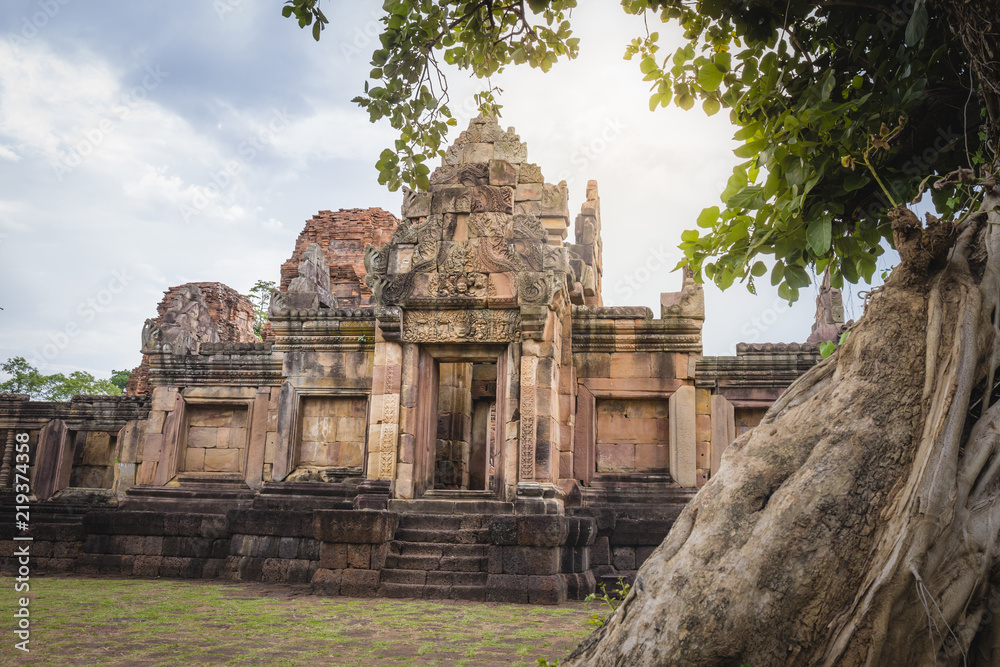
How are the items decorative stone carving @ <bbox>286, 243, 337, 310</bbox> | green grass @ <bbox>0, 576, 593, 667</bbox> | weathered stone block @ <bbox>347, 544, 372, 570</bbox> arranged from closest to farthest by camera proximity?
green grass @ <bbox>0, 576, 593, 667</bbox> → weathered stone block @ <bbox>347, 544, 372, 570</bbox> → decorative stone carving @ <bbox>286, 243, 337, 310</bbox>

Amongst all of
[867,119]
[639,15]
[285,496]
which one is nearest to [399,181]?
[639,15]

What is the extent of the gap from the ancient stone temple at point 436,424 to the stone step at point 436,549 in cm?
2

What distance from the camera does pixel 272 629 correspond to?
6.16 meters

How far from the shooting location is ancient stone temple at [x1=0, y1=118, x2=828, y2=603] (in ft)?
30.2

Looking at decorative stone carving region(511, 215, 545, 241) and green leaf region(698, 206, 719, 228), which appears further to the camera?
decorative stone carving region(511, 215, 545, 241)

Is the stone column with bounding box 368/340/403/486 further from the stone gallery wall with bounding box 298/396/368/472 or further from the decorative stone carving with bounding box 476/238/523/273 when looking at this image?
the decorative stone carving with bounding box 476/238/523/273

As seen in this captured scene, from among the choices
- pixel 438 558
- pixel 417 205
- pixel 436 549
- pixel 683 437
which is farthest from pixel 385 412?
pixel 683 437

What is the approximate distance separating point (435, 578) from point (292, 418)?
400 cm

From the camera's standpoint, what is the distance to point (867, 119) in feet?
10.7

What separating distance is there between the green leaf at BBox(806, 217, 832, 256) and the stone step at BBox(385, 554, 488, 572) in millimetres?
6567

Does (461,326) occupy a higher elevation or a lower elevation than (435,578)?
higher

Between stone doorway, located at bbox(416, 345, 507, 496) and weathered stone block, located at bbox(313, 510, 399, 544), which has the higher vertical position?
stone doorway, located at bbox(416, 345, 507, 496)

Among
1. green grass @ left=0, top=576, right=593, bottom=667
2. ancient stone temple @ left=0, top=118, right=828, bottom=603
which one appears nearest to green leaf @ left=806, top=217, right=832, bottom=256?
green grass @ left=0, top=576, right=593, bottom=667

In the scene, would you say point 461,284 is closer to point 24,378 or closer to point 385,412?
point 385,412
